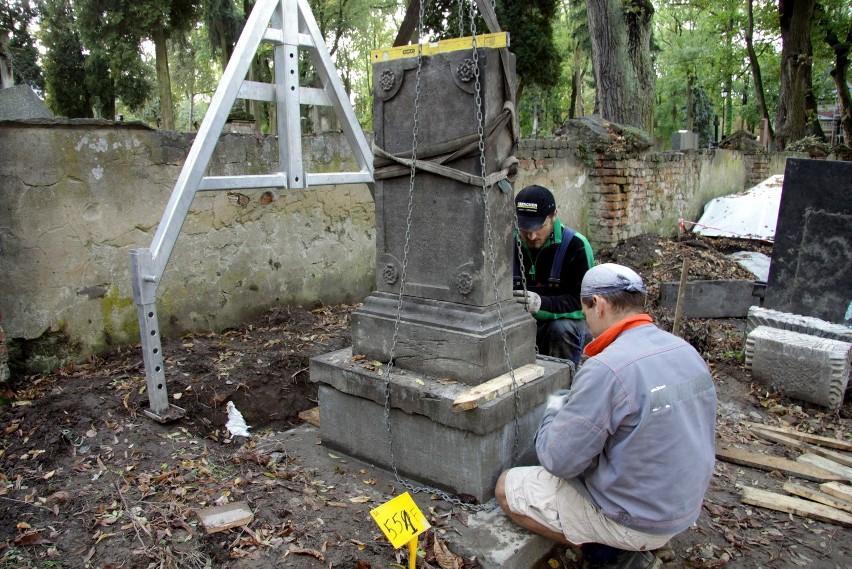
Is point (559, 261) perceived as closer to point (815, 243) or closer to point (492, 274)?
point (492, 274)

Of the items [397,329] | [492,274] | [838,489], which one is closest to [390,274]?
[397,329]

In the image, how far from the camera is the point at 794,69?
17.4m

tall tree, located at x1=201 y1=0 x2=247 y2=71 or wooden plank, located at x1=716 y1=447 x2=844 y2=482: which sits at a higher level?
tall tree, located at x1=201 y1=0 x2=247 y2=71

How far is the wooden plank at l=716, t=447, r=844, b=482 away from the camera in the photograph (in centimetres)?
380

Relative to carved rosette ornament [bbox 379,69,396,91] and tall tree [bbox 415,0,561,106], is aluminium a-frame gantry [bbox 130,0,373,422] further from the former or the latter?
tall tree [bbox 415,0,561,106]

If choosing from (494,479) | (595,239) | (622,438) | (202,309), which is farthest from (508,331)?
(595,239)

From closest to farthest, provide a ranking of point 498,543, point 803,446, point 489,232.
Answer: point 498,543 → point 489,232 → point 803,446

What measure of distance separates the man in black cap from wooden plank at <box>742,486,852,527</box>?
131 cm

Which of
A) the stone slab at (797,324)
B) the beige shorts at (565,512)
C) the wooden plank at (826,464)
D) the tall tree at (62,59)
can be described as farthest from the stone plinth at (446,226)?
the tall tree at (62,59)

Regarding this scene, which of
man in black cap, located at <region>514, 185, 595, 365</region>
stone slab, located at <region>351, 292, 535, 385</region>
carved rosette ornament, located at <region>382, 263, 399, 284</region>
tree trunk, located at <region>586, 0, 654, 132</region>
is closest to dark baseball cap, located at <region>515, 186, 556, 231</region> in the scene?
man in black cap, located at <region>514, 185, 595, 365</region>

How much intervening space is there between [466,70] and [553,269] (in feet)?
5.27

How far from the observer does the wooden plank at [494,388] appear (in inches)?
111

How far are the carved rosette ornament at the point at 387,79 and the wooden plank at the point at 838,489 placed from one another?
3461mm

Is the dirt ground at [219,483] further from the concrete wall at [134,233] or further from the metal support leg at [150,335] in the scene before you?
the concrete wall at [134,233]
